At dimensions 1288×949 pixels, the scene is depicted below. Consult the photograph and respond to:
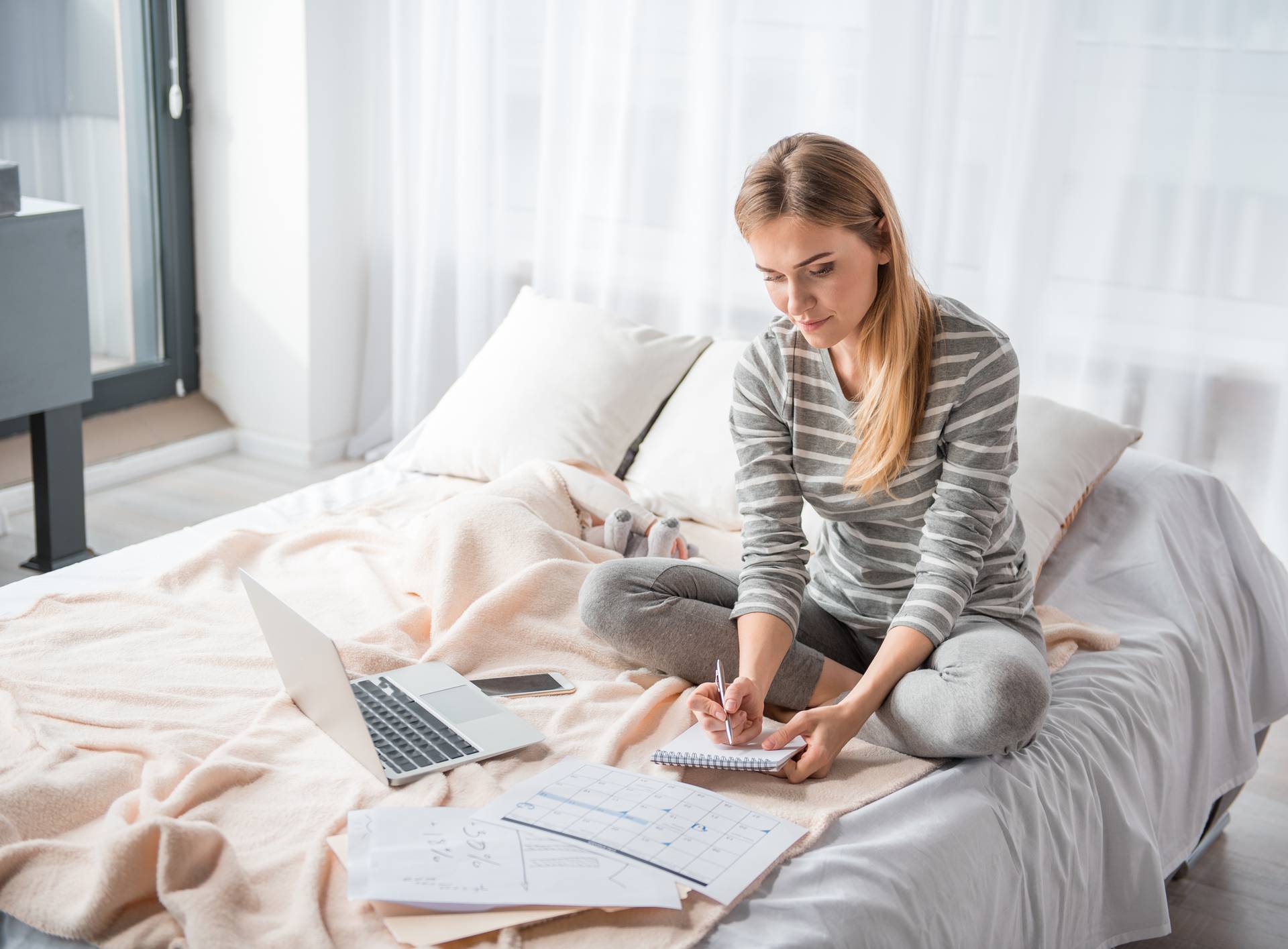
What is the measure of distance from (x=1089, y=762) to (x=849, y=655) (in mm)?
340

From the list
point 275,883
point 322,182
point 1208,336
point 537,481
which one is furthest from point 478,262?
point 275,883

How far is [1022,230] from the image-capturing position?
248cm

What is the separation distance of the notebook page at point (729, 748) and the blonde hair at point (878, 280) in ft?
1.17

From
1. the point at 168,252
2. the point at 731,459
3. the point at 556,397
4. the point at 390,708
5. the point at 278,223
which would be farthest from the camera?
the point at 168,252

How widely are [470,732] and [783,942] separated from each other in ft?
1.56

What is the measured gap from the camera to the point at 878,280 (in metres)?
Answer: 1.53

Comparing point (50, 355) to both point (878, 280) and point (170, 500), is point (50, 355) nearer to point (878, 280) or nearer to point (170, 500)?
point (170, 500)

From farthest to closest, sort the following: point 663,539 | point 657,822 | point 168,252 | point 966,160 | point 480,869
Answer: point 168,252 → point 966,160 → point 663,539 → point 657,822 → point 480,869

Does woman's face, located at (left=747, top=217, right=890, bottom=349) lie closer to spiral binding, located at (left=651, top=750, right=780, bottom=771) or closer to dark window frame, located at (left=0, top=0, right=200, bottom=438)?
spiral binding, located at (left=651, top=750, right=780, bottom=771)

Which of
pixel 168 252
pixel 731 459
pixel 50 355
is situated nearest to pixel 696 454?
pixel 731 459

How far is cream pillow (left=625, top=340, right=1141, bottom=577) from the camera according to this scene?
79.7 inches

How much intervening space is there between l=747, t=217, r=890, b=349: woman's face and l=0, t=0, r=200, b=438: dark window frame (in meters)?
2.46

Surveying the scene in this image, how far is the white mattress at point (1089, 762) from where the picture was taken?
4.07 ft

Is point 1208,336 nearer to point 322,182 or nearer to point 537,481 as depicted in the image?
point 537,481
